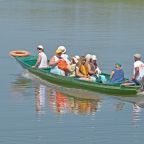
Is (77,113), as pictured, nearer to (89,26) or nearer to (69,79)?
(69,79)

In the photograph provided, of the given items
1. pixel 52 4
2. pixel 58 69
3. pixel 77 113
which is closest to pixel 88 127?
pixel 77 113

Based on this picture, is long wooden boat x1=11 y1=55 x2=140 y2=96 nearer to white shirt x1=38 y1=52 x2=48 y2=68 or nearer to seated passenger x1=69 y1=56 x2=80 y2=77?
white shirt x1=38 y1=52 x2=48 y2=68

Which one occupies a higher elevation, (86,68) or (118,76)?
(86,68)

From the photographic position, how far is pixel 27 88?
27.8 m

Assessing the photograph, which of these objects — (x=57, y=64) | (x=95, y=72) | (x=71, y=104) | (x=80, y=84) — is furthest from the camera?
(x=57, y=64)

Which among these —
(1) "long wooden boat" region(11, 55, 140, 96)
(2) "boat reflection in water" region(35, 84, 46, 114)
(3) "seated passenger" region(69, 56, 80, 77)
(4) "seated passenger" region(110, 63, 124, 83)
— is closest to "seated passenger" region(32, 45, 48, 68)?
(1) "long wooden boat" region(11, 55, 140, 96)

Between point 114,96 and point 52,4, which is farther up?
point 52,4

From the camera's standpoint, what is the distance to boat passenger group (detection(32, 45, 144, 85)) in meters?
25.2

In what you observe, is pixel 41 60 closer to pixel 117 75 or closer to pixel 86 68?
pixel 86 68

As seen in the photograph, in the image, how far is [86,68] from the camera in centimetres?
2644

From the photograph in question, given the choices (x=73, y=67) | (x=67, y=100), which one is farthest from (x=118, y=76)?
(x=73, y=67)

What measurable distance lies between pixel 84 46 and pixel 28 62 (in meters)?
9.14

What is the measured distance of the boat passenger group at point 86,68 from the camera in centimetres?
2525

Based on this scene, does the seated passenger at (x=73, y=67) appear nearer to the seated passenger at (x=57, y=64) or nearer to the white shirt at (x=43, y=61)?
the seated passenger at (x=57, y=64)
